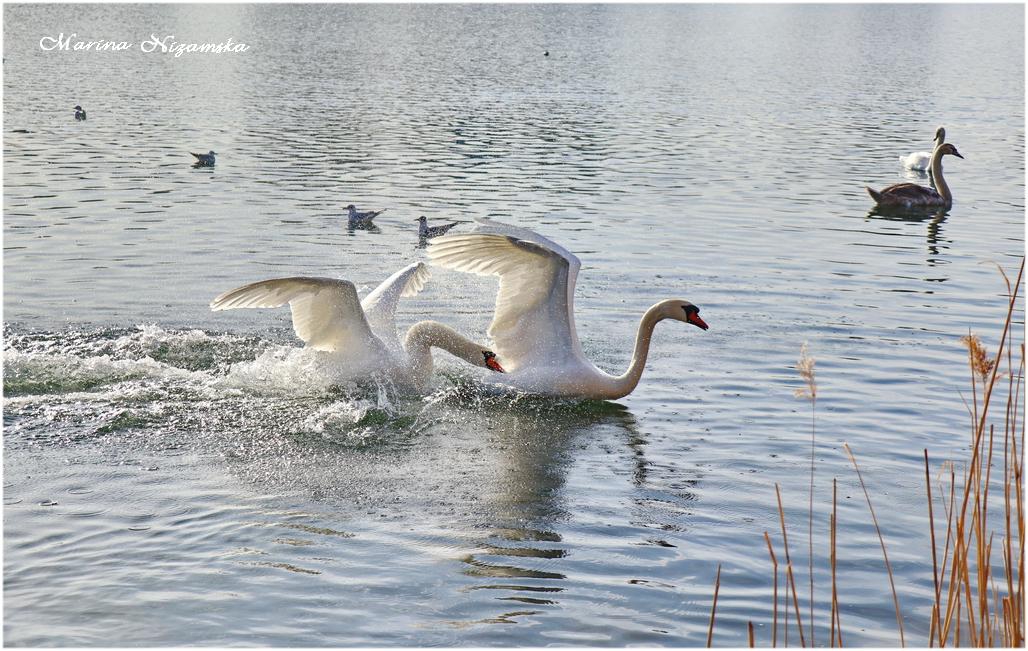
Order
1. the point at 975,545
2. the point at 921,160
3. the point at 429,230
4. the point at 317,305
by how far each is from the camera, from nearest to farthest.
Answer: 1. the point at 975,545
2. the point at 317,305
3. the point at 429,230
4. the point at 921,160

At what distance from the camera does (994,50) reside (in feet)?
156

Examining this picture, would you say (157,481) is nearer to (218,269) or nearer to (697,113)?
(218,269)

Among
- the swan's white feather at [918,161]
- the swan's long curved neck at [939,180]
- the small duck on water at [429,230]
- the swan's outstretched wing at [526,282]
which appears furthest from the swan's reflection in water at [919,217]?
the swan's outstretched wing at [526,282]

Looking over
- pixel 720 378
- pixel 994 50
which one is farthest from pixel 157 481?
pixel 994 50

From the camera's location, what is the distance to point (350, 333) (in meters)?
8.69

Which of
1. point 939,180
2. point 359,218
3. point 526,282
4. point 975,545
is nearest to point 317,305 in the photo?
point 526,282

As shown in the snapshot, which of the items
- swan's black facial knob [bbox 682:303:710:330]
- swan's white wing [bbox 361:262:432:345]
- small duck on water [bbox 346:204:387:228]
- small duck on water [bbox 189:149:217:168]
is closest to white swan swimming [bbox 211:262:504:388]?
swan's white wing [bbox 361:262:432:345]

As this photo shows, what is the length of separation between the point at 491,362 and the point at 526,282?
0.62 m

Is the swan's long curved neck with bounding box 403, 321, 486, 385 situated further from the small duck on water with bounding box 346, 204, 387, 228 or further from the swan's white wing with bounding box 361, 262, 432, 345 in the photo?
the small duck on water with bounding box 346, 204, 387, 228

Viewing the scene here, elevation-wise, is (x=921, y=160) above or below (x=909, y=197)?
above

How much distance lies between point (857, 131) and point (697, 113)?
3.79 metres

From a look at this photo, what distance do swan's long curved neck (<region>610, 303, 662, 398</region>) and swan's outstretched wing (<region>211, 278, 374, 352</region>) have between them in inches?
68.1

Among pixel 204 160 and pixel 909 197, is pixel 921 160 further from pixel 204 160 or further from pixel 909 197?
pixel 204 160

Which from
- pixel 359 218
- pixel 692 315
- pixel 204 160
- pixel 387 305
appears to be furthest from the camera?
pixel 204 160
